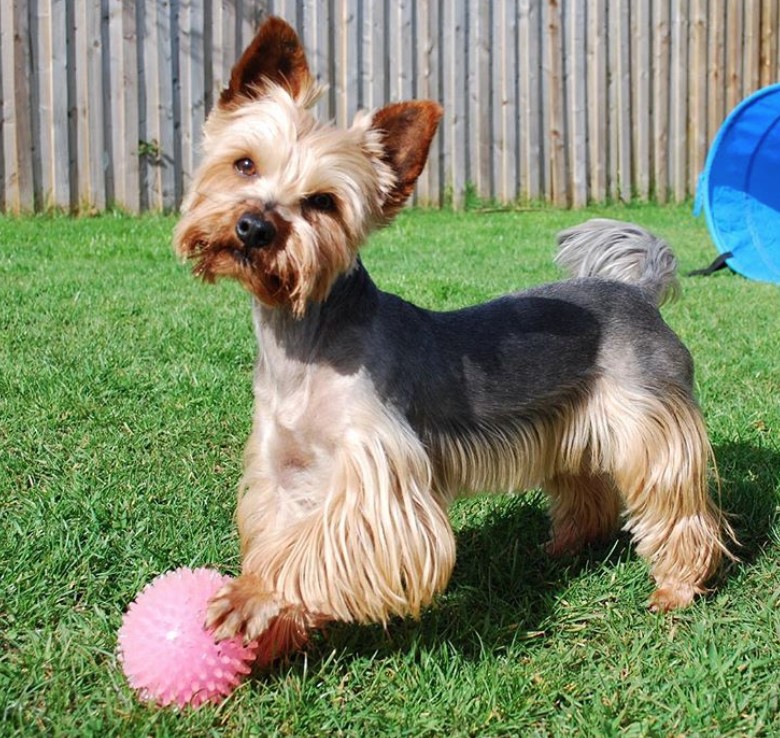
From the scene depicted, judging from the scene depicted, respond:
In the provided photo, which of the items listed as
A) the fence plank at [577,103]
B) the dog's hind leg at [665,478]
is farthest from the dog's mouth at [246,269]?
the fence plank at [577,103]

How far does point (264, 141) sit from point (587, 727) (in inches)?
75.0

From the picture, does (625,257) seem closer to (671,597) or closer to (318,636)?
(671,597)

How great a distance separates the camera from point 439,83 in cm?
1116

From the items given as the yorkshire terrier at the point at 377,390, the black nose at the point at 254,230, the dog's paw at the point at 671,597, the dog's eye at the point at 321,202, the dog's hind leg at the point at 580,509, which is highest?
the dog's eye at the point at 321,202

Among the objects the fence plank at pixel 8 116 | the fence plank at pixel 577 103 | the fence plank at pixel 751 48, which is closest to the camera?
the fence plank at pixel 8 116

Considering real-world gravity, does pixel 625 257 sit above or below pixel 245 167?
below

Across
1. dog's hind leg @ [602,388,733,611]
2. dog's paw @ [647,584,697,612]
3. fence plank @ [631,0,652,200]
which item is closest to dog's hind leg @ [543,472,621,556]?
dog's hind leg @ [602,388,733,611]

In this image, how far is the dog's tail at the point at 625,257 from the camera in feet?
13.9

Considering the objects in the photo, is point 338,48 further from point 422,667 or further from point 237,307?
point 422,667

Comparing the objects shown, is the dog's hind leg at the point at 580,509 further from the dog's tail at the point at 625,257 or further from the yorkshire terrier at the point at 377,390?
the dog's tail at the point at 625,257

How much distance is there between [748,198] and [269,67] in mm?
7163

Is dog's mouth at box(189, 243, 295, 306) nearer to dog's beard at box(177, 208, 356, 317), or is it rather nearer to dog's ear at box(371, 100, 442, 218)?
dog's beard at box(177, 208, 356, 317)

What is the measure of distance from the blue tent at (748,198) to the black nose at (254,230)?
694 centimetres

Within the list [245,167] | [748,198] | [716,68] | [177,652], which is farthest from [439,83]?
[177,652]
